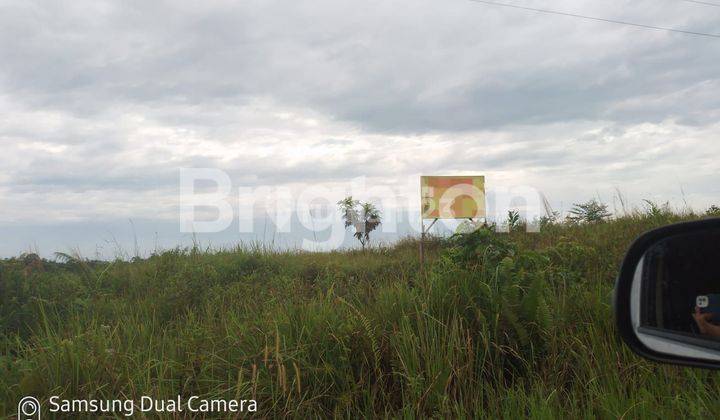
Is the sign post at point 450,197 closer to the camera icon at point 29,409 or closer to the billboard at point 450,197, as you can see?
the billboard at point 450,197

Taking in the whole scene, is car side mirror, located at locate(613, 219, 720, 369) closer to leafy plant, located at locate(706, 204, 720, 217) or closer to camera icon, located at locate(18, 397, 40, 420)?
camera icon, located at locate(18, 397, 40, 420)

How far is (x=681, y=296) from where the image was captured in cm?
187

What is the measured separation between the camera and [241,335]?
4.82 metres

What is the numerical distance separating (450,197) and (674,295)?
1090 cm

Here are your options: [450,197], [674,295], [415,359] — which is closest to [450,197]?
[450,197]

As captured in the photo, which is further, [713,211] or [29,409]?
[713,211]

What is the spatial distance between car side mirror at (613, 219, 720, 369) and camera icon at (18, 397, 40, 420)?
386cm

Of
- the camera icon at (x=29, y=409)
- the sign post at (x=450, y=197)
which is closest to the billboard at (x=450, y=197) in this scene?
the sign post at (x=450, y=197)

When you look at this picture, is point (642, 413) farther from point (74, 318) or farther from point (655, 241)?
point (74, 318)

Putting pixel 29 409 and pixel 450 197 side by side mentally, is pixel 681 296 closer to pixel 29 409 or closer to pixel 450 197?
pixel 29 409

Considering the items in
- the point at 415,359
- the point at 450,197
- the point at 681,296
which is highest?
the point at 450,197

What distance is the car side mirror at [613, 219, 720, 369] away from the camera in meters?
1.77

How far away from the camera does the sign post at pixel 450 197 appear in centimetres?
1260

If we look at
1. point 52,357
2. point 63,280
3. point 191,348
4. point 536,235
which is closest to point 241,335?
point 191,348
